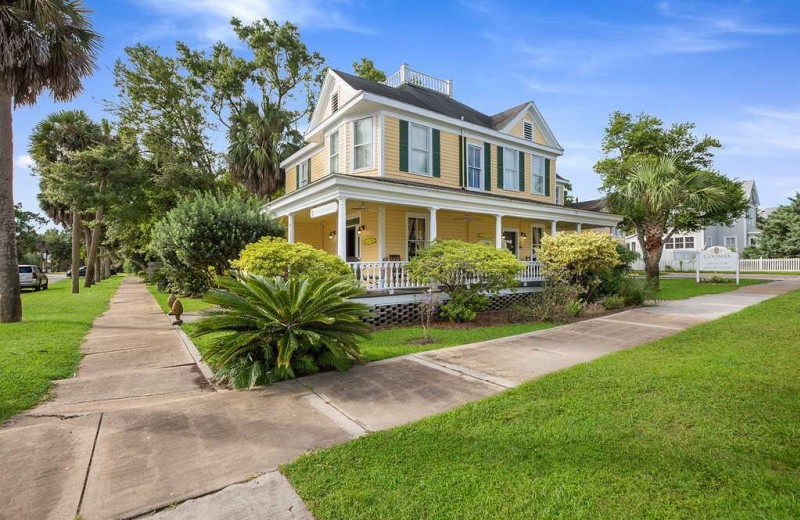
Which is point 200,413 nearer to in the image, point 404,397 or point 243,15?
point 404,397

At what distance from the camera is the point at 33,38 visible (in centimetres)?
941

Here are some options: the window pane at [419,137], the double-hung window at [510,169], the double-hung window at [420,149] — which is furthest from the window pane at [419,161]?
the double-hung window at [510,169]

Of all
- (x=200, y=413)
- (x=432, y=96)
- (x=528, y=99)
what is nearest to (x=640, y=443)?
(x=200, y=413)

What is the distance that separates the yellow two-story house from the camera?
Result: 11.3m

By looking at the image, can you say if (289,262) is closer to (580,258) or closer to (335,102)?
(580,258)

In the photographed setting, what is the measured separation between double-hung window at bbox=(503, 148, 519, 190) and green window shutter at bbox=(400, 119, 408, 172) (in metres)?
5.08

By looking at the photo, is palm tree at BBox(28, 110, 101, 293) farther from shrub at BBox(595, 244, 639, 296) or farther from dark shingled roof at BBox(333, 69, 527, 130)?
shrub at BBox(595, 244, 639, 296)

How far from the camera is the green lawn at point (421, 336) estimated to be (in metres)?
6.39

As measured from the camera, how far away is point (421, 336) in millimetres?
7852

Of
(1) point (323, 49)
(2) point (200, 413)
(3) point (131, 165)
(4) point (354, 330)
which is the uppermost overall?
(1) point (323, 49)

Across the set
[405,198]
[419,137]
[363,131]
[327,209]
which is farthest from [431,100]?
[327,209]

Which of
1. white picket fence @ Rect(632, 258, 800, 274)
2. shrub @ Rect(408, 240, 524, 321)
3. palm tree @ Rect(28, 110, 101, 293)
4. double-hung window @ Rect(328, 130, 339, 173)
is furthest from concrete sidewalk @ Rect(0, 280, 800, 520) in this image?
white picket fence @ Rect(632, 258, 800, 274)

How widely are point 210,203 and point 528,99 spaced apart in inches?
561

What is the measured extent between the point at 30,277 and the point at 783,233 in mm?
50825
